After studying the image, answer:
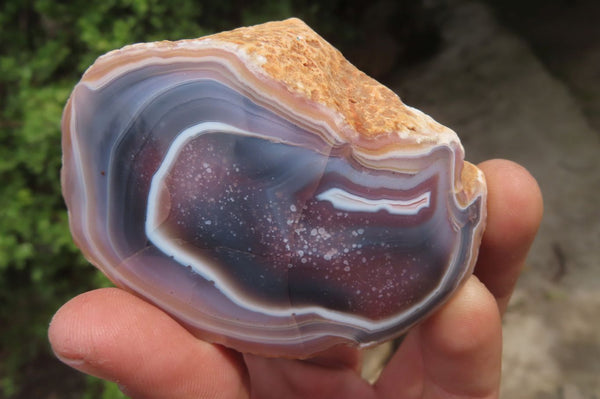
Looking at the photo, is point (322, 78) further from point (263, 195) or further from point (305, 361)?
point (305, 361)

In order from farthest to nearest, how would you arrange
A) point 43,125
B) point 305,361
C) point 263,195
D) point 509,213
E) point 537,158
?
1. point 537,158
2. point 43,125
3. point 305,361
4. point 509,213
5. point 263,195

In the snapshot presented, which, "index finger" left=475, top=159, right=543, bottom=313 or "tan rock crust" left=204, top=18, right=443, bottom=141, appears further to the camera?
"index finger" left=475, top=159, right=543, bottom=313

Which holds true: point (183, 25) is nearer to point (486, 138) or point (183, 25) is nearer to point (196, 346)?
point (196, 346)

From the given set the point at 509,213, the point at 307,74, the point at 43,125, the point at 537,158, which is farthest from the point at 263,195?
the point at 537,158

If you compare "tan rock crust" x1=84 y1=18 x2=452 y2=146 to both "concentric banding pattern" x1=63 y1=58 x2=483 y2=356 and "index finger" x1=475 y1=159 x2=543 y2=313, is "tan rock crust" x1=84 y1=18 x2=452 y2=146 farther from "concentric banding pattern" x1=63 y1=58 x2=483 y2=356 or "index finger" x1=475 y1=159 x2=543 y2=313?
"index finger" x1=475 y1=159 x2=543 y2=313

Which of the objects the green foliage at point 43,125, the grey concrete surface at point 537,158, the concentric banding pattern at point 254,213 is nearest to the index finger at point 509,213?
the concentric banding pattern at point 254,213

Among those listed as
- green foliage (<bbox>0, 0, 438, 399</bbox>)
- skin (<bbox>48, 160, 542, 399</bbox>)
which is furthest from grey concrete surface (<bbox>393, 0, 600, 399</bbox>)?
green foliage (<bbox>0, 0, 438, 399</bbox>)
